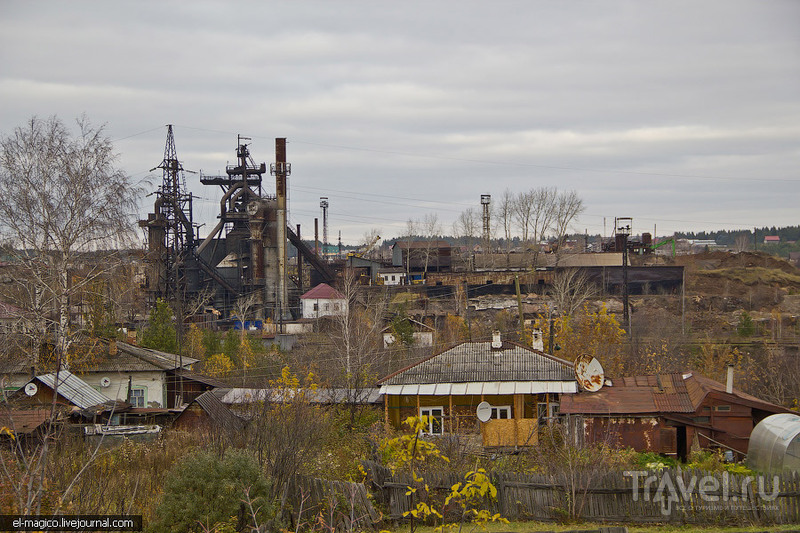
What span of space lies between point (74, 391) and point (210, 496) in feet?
40.4

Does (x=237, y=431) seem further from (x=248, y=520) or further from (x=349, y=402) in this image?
(x=349, y=402)

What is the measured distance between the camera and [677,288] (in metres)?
64.2

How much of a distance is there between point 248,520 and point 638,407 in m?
12.4

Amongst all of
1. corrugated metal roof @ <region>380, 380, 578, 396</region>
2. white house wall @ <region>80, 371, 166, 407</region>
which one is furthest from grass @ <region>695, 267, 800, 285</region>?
white house wall @ <region>80, 371, 166, 407</region>

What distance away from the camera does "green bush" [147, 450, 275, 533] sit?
11008 millimetres

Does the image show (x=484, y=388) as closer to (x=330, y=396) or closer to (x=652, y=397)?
(x=652, y=397)

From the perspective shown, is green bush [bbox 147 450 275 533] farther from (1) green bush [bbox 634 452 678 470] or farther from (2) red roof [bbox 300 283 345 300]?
(2) red roof [bbox 300 283 345 300]

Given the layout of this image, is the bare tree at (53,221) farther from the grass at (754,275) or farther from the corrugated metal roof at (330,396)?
the grass at (754,275)

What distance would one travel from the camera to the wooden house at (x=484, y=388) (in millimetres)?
22344

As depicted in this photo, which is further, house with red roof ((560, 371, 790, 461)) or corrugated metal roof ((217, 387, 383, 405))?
corrugated metal roof ((217, 387, 383, 405))

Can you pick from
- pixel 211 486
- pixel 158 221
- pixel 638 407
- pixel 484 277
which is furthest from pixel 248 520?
pixel 484 277

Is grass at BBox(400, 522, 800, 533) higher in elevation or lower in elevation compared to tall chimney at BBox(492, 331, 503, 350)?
lower

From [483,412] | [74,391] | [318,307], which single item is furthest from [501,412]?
[318,307]

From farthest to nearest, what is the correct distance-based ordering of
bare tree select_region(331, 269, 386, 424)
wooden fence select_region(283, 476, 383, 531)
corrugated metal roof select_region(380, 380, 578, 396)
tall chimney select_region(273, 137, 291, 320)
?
tall chimney select_region(273, 137, 291, 320)
bare tree select_region(331, 269, 386, 424)
corrugated metal roof select_region(380, 380, 578, 396)
wooden fence select_region(283, 476, 383, 531)
